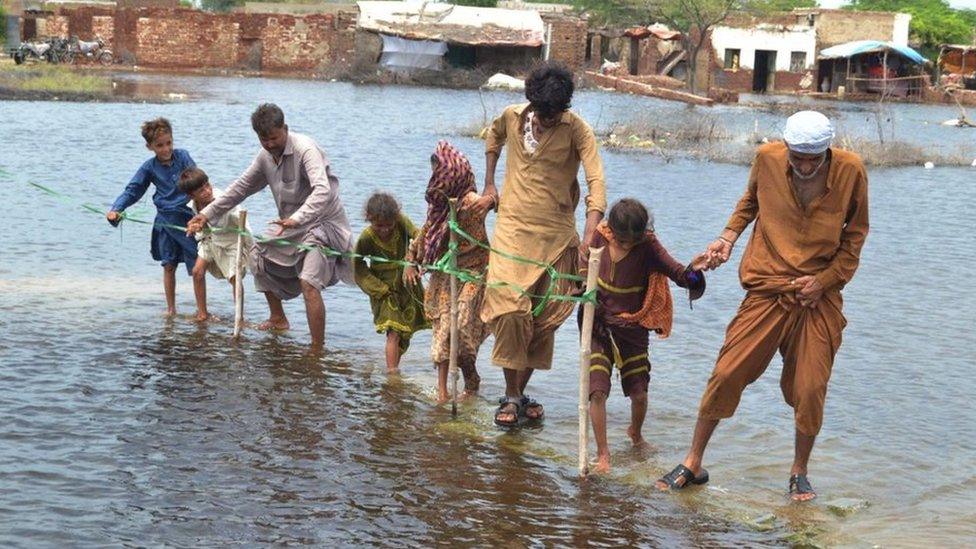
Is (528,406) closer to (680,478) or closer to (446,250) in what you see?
(446,250)

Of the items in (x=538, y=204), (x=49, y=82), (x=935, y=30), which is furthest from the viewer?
(x=935, y=30)

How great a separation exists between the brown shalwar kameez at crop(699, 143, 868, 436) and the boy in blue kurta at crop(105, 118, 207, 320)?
15.6 ft

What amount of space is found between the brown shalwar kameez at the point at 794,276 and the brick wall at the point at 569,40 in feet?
190

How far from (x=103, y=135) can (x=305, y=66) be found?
124 feet

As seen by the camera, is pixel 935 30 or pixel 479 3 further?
pixel 479 3

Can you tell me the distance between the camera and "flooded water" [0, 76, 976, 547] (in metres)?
6.08

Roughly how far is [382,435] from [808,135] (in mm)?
2972

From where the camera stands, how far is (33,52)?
5025 cm

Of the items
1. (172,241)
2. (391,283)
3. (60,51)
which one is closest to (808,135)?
(391,283)

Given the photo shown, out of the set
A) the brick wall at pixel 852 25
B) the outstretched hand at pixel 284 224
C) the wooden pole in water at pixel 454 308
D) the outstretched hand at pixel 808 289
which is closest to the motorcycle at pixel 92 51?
the brick wall at pixel 852 25

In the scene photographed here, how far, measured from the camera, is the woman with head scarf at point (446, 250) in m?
7.45

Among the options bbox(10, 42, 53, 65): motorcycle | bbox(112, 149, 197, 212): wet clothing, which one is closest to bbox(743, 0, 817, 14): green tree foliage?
bbox(10, 42, 53, 65): motorcycle

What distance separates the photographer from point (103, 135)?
85.8 ft

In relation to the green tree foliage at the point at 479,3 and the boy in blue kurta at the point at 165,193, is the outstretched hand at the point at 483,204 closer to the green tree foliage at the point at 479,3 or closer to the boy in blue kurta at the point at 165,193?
the boy in blue kurta at the point at 165,193
